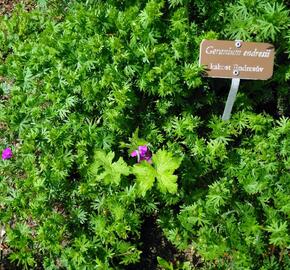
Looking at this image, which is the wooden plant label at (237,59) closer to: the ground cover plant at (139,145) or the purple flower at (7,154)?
the ground cover plant at (139,145)

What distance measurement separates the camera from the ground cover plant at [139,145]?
113 inches

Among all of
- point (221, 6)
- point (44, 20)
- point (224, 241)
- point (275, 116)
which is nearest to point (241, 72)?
point (221, 6)

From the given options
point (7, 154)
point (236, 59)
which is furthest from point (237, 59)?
point (7, 154)

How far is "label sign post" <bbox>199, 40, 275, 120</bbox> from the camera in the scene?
2.86 meters

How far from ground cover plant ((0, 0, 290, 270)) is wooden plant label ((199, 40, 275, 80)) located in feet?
0.31

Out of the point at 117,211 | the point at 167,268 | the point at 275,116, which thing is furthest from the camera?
the point at 275,116

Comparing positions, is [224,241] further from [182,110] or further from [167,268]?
[182,110]

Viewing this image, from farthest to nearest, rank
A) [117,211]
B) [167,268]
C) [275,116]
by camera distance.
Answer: [275,116]
[167,268]
[117,211]

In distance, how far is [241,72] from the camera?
116 inches

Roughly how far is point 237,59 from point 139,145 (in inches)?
33.0

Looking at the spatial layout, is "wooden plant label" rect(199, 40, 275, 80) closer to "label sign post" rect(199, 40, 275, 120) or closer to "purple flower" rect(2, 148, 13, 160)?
"label sign post" rect(199, 40, 275, 120)

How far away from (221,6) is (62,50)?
1.14 meters

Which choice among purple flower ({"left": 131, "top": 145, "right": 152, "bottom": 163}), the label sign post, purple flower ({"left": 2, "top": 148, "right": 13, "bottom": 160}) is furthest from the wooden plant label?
purple flower ({"left": 2, "top": 148, "right": 13, "bottom": 160})

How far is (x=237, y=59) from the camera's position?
2.91m
